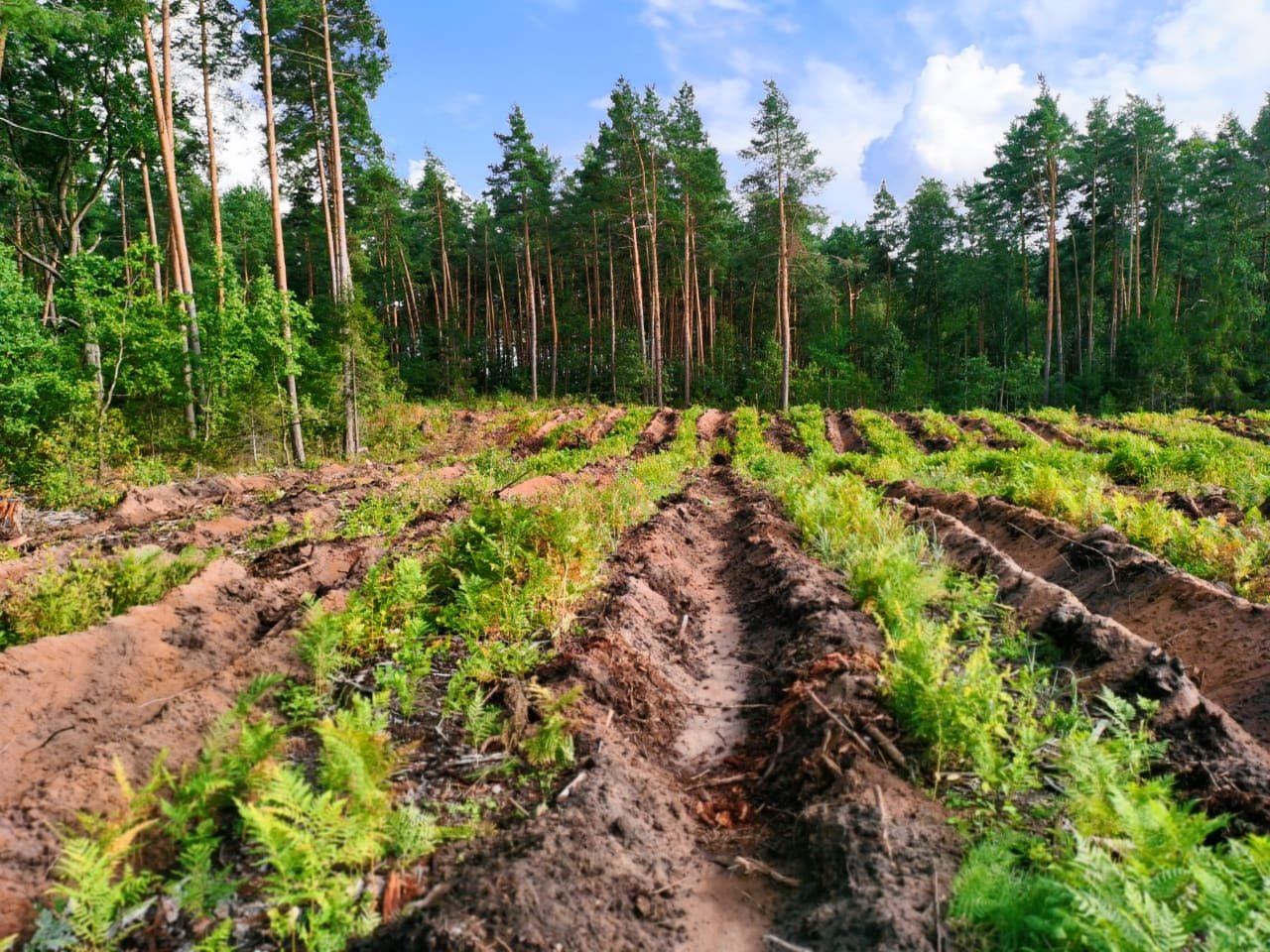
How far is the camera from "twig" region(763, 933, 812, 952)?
262 centimetres

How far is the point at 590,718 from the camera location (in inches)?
163

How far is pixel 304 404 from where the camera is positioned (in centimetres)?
1909

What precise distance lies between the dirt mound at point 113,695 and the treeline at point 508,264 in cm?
1036

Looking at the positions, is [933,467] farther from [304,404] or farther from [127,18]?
[127,18]

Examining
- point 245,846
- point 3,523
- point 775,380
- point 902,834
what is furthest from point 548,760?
point 775,380

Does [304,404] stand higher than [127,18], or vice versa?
[127,18]

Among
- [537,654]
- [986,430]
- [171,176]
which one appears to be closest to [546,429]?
[171,176]

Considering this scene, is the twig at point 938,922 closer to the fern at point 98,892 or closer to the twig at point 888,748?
the twig at point 888,748

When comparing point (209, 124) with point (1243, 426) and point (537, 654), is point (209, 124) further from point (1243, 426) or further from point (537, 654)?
point (1243, 426)

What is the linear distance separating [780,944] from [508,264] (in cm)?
5031

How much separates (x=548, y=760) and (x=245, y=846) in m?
1.46

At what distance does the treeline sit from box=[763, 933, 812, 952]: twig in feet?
50.4

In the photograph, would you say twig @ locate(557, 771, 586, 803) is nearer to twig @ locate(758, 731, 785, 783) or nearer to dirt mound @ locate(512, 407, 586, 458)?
twig @ locate(758, 731, 785, 783)

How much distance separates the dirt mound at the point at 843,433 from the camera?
69.9 ft
